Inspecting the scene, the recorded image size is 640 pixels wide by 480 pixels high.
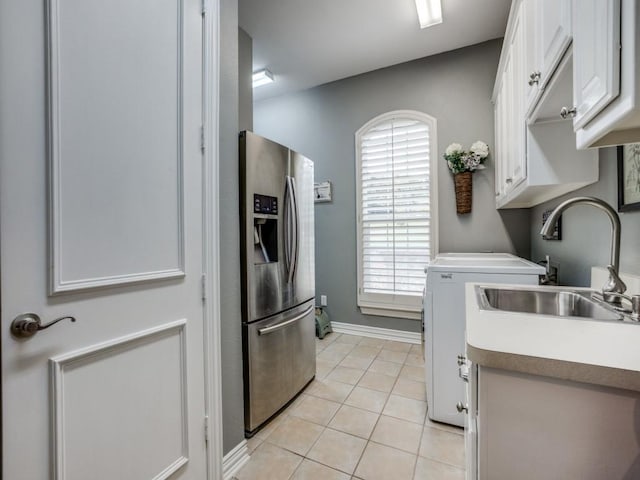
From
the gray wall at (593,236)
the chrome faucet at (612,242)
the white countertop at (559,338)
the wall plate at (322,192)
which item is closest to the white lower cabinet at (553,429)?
the white countertop at (559,338)

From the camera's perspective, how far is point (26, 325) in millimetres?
793

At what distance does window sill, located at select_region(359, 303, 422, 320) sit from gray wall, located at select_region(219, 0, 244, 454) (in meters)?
2.02

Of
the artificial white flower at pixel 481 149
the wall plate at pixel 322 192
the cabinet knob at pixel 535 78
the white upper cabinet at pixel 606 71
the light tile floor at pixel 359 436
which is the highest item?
the artificial white flower at pixel 481 149

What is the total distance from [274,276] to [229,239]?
0.49m

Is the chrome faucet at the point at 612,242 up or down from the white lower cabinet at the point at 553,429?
up

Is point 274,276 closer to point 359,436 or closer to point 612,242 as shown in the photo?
point 359,436

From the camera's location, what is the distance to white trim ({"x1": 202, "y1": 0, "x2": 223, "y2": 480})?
135cm

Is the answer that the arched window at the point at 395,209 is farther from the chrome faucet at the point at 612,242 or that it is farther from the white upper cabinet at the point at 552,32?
the chrome faucet at the point at 612,242

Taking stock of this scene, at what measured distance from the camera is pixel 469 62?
2875 millimetres

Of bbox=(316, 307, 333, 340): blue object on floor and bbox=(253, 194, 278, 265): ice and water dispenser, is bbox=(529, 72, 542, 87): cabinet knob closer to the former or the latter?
bbox=(253, 194, 278, 265): ice and water dispenser

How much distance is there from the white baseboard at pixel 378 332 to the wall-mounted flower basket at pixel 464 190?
141 centimetres

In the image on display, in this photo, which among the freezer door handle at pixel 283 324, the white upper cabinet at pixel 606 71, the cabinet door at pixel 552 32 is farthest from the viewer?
the freezer door handle at pixel 283 324

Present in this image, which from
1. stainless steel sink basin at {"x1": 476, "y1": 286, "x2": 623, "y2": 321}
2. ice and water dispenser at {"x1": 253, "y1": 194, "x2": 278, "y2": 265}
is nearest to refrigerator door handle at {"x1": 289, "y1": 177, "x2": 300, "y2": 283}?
ice and water dispenser at {"x1": 253, "y1": 194, "x2": 278, "y2": 265}

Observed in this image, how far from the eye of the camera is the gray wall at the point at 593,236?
1.19m
